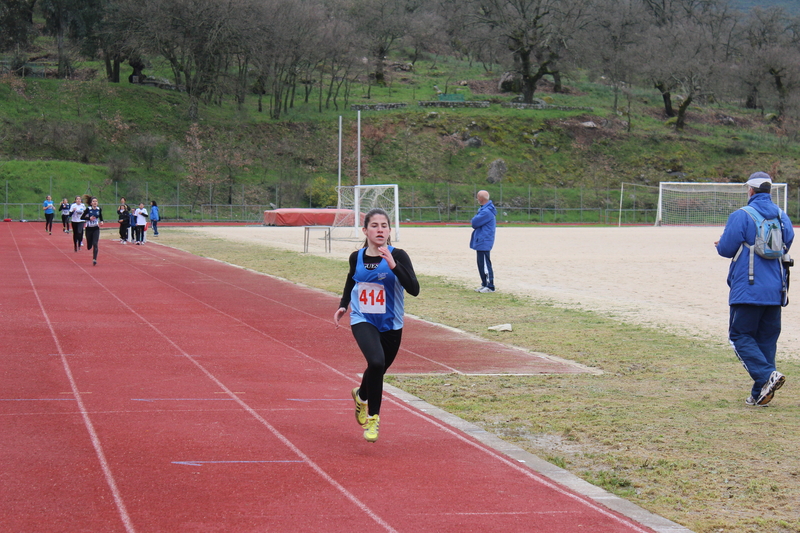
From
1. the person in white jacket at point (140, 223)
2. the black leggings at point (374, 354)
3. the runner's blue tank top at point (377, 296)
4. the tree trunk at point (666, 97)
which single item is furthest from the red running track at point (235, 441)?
the tree trunk at point (666, 97)

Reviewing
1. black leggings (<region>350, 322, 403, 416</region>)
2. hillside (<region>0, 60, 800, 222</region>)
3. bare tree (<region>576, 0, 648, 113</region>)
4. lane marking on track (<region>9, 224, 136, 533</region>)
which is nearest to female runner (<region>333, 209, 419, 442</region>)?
black leggings (<region>350, 322, 403, 416</region>)

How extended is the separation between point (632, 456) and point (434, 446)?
1.41m

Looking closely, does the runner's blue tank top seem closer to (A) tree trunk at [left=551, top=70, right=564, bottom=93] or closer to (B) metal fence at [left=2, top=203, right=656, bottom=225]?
(B) metal fence at [left=2, top=203, right=656, bottom=225]

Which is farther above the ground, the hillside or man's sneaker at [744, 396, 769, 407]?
the hillside

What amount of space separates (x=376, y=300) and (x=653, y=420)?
2.69 m

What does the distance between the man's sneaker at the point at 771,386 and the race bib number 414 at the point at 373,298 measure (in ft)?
11.9

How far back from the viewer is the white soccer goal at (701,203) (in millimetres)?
65312

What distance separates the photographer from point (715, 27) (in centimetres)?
11575

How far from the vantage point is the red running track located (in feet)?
15.5

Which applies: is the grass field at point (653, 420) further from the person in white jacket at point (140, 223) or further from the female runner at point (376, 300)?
the person in white jacket at point (140, 223)

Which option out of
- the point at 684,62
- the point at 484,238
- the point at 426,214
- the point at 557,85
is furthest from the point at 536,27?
the point at 484,238

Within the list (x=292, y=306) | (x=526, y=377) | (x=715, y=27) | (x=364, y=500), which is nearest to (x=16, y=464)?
(x=364, y=500)

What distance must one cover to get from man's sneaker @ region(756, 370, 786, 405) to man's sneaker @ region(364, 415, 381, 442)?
358cm

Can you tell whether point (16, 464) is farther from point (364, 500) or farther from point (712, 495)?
point (712, 495)
